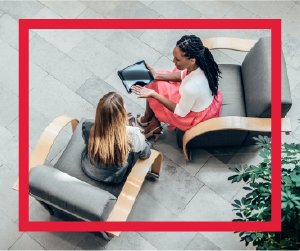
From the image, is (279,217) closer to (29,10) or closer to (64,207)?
(64,207)

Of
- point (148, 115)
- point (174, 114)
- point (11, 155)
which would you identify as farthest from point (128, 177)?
point (11, 155)

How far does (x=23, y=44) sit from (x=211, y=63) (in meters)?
2.14

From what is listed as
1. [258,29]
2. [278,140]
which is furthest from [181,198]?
[258,29]

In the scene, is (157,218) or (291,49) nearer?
(157,218)

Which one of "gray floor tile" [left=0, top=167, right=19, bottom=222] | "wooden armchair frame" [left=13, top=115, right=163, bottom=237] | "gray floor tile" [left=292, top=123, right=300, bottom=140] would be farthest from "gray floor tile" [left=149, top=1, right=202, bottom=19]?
"gray floor tile" [left=0, top=167, right=19, bottom=222]

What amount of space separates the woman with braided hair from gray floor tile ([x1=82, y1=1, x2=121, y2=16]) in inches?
54.4

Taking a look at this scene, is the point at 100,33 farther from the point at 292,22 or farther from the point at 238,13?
the point at 292,22

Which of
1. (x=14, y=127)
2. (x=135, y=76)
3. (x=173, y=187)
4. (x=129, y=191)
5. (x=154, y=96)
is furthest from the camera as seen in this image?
(x=14, y=127)

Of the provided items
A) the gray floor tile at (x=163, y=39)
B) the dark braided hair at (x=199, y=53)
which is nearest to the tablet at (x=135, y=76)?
the dark braided hair at (x=199, y=53)

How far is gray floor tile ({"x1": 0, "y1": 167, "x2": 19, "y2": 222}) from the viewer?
306 cm

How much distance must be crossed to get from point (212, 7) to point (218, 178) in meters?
1.98

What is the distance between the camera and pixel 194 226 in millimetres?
3010

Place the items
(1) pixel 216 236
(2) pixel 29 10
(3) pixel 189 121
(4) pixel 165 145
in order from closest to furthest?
(3) pixel 189 121 → (1) pixel 216 236 → (4) pixel 165 145 → (2) pixel 29 10

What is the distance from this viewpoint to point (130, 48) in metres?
3.74
